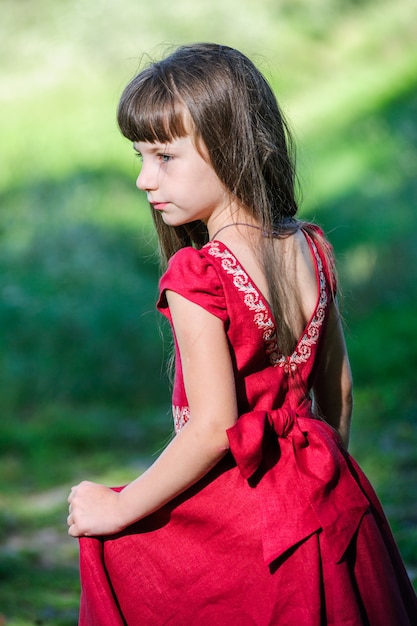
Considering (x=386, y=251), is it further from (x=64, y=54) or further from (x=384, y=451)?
(x=64, y=54)

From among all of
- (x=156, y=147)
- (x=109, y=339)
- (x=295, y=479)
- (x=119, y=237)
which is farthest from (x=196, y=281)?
(x=119, y=237)

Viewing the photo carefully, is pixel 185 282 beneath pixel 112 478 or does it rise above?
beneath

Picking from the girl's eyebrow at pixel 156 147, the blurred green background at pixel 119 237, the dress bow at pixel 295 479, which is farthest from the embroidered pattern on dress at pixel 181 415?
the blurred green background at pixel 119 237

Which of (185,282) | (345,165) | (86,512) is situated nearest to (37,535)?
(86,512)

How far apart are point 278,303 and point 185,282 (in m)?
0.20

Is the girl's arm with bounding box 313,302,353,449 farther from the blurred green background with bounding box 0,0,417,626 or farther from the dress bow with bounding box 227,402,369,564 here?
the blurred green background with bounding box 0,0,417,626

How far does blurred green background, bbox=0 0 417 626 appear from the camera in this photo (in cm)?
453

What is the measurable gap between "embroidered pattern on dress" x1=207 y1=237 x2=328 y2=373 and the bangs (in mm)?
217

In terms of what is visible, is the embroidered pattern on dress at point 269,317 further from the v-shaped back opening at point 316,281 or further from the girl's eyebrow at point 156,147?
the girl's eyebrow at point 156,147

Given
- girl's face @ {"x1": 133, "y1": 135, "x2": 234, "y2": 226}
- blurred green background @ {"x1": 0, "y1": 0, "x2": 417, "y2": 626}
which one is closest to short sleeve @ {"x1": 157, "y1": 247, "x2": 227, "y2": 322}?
girl's face @ {"x1": 133, "y1": 135, "x2": 234, "y2": 226}

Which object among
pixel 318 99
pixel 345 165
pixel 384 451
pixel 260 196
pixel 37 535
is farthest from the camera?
pixel 318 99

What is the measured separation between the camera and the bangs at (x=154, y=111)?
6.00 feet

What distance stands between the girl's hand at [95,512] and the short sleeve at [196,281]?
14.7 inches

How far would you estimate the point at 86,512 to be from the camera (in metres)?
1.85
